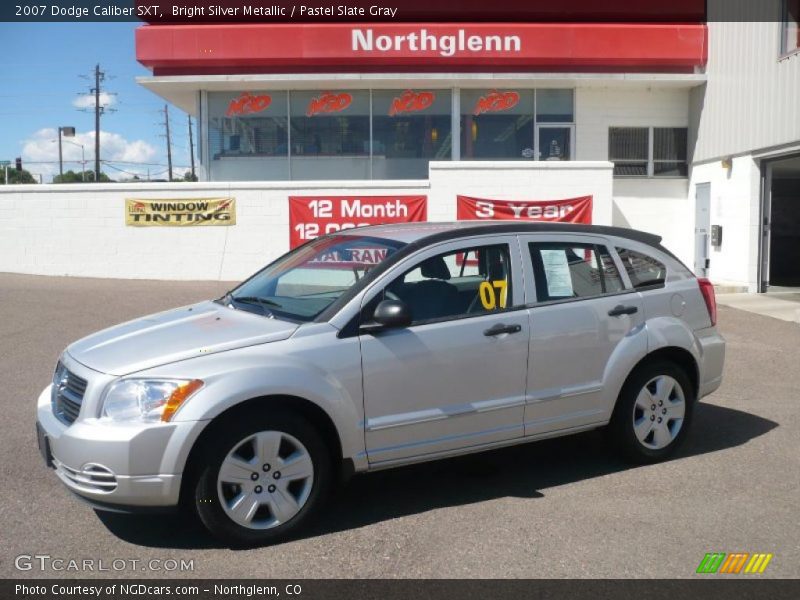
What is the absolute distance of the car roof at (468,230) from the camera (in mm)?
5184

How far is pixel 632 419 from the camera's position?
18.3ft

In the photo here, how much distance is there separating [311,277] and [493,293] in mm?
1178

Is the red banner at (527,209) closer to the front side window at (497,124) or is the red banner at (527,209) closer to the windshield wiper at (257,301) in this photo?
the front side window at (497,124)

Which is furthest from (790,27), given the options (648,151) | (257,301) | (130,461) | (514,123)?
(130,461)

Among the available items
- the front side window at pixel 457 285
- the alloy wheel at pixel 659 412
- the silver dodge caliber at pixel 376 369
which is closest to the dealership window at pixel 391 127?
the silver dodge caliber at pixel 376 369

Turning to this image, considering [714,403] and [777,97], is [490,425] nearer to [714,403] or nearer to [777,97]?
[714,403]

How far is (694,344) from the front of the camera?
5812 millimetres

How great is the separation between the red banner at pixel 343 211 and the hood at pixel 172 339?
12.9m

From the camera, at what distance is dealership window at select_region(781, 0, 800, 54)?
15609 millimetres

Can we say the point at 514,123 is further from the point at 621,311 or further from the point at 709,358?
the point at 621,311

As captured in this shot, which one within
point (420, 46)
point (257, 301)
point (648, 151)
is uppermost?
point (420, 46)

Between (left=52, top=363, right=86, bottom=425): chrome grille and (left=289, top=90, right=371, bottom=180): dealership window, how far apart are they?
16851mm

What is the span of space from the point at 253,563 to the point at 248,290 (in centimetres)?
→ 199
